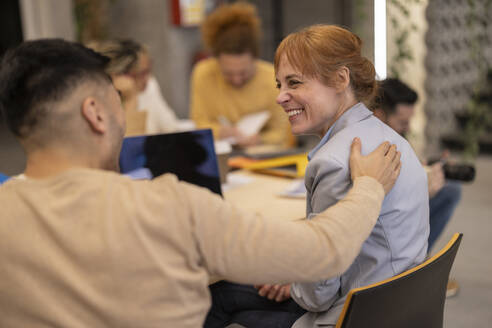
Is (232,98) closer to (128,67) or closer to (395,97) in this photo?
(128,67)

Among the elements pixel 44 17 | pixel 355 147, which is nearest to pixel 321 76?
pixel 355 147

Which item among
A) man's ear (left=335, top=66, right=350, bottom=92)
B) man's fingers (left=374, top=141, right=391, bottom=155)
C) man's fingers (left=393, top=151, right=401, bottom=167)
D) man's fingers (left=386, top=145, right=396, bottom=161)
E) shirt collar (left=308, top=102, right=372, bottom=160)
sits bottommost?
man's fingers (left=393, top=151, right=401, bottom=167)

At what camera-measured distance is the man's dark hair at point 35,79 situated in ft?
2.98

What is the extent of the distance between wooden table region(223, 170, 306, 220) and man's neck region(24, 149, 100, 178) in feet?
3.04

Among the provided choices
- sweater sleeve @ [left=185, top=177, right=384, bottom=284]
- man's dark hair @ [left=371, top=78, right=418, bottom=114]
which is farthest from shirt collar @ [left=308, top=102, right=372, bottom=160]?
man's dark hair @ [left=371, top=78, right=418, bottom=114]

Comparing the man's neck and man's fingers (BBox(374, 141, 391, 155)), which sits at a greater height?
the man's neck

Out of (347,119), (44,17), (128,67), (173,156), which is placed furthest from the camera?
(44,17)

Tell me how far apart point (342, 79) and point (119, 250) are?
778 millimetres

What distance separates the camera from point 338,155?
1219 millimetres

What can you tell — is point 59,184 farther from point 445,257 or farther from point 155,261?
point 445,257

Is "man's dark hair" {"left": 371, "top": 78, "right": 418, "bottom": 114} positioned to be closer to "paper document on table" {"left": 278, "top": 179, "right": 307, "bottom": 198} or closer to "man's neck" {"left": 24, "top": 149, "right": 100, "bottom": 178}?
"paper document on table" {"left": 278, "top": 179, "right": 307, "bottom": 198}

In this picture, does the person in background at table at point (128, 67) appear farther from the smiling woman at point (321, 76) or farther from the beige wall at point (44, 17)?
the beige wall at point (44, 17)

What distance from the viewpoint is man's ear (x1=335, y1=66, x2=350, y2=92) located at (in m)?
1.34

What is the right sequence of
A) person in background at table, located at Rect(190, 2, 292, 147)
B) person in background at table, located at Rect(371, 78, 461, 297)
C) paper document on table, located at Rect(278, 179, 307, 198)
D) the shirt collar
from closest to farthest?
the shirt collar, paper document on table, located at Rect(278, 179, 307, 198), person in background at table, located at Rect(371, 78, 461, 297), person in background at table, located at Rect(190, 2, 292, 147)
